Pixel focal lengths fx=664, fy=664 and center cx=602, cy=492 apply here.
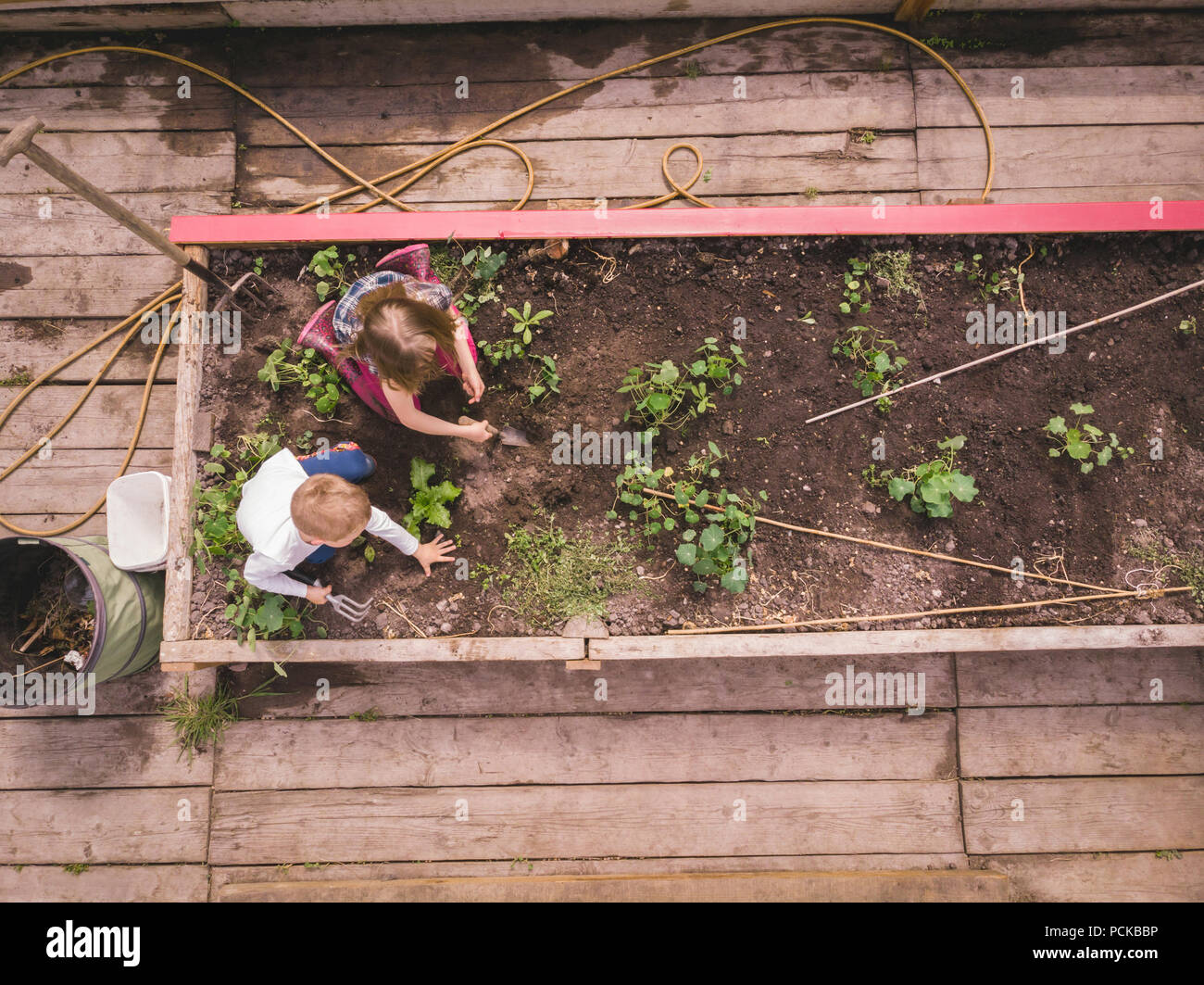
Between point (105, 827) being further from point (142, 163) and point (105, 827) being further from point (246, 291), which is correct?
point (142, 163)

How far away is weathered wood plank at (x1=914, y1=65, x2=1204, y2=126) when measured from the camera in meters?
3.05

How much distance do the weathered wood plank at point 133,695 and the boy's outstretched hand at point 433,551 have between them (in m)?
1.24

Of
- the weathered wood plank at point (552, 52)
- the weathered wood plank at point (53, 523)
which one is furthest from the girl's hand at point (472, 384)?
the weathered wood plank at point (53, 523)

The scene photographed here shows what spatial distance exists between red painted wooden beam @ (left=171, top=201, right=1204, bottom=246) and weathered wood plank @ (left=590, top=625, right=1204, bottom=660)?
61.6 inches

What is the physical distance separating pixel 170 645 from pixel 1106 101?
467cm

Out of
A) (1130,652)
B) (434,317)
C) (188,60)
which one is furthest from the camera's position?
(188,60)

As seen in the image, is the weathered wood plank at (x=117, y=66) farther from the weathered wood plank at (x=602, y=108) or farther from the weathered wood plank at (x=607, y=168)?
the weathered wood plank at (x=607, y=168)

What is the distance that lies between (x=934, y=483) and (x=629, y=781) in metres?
1.80

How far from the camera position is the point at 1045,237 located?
2680 mm

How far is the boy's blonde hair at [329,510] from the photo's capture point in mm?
2057

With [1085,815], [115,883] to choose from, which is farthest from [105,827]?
[1085,815]

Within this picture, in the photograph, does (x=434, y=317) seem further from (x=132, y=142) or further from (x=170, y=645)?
(x=132, y=142)

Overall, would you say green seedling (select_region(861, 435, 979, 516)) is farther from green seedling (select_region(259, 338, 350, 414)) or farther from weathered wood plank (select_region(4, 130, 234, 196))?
weathered wood plank (select_region(4, 130, 234, 196))

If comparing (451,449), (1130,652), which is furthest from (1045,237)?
(451,449)
